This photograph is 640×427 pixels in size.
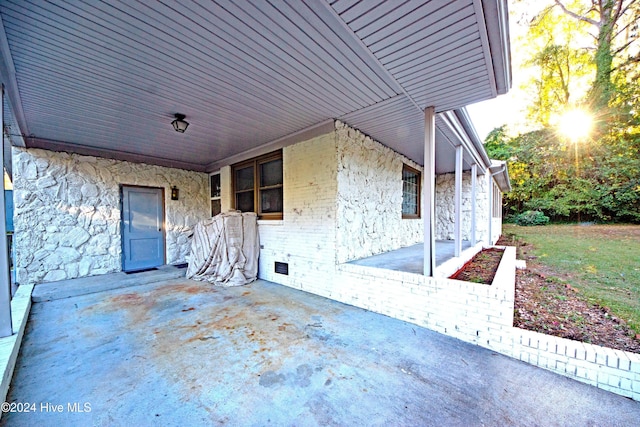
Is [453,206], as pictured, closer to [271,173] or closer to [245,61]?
[271,173]

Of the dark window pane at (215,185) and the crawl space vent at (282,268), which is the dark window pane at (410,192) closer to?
Answer: the crawl space vent at (282,268)

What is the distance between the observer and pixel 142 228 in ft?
19.0

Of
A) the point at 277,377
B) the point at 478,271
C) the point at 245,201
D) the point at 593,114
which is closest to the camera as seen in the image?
the point at 277,377

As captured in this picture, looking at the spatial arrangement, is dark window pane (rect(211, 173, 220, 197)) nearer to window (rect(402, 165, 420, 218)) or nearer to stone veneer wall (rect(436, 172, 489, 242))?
window (rect(402, 165, 420, 218))

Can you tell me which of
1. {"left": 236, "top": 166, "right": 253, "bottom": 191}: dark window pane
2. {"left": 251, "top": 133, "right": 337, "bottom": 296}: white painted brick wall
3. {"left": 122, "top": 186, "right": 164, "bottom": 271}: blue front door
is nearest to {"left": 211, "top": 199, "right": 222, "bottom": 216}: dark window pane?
{"left": 236, "top": 166, "right": 253, "bottom": 191}: dark window pane

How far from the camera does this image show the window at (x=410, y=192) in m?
6.57

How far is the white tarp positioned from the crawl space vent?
1.82ft

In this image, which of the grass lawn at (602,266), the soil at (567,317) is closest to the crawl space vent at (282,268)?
the soil at (567,317)

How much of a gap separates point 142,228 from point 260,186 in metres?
2.91

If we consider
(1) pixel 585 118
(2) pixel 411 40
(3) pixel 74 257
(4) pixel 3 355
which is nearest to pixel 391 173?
(2) pixel 411 40

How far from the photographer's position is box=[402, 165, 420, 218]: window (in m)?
6.57

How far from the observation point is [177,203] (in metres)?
6.30

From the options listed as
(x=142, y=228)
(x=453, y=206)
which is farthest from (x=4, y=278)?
(x=453, y=206)

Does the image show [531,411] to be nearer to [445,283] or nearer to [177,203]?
[445,283]
